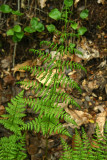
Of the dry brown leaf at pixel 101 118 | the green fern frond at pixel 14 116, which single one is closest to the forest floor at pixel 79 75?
the dry brown leaf at pixel 101 118

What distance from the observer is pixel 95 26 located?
3.41 m

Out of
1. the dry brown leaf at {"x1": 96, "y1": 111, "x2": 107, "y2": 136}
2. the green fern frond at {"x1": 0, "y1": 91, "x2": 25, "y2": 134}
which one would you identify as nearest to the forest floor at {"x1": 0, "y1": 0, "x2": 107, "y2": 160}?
the dry brown leaf at {"x1": 96, "y1": 111, "x2": 107, "y2": 136}

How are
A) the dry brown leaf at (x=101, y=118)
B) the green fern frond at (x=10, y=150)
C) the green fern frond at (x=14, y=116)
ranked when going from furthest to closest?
the dry brown leaf at (x=101, y=118), the green fern frond at (x=14, y=116), the green fern frond at (x=10, y=150)

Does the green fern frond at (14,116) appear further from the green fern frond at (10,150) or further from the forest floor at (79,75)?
the forest floor at (79,75)

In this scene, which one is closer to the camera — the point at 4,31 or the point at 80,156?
the point at 80,156

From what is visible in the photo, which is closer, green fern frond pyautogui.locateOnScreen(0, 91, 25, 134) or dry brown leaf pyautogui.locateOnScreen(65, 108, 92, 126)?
green fern frond pyautogui.locateOnScreen(0, 91, 25, 134)

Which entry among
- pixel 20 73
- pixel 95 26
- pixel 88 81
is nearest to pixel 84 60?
pixel 88 81

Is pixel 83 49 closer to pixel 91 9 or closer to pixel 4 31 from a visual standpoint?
pixel 91 9

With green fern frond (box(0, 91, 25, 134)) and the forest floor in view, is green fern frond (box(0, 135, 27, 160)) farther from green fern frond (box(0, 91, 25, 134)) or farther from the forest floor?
the forest floor

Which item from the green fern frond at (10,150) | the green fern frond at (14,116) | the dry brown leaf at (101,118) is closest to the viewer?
the green fern frond at (10,150)

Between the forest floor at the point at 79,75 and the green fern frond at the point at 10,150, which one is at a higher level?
the forest floor at the point at 79,75

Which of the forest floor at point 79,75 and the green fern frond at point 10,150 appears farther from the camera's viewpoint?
the forest floor at point 79,75

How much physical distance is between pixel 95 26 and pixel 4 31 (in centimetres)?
192

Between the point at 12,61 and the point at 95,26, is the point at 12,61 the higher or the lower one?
the lower one
